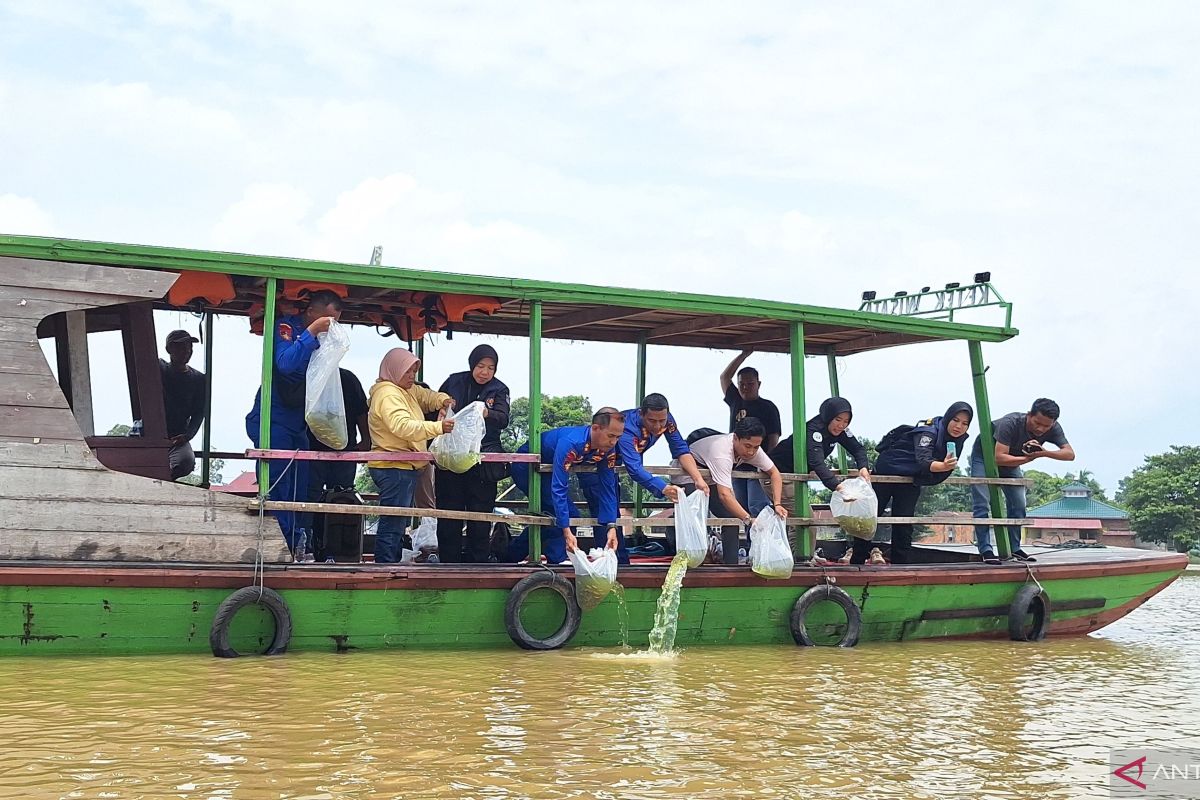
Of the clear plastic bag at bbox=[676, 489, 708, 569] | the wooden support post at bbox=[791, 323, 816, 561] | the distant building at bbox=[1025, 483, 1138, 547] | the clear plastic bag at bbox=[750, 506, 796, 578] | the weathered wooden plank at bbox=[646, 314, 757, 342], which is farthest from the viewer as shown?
the distant building at bbox=[1025, 483, 1138, 547]

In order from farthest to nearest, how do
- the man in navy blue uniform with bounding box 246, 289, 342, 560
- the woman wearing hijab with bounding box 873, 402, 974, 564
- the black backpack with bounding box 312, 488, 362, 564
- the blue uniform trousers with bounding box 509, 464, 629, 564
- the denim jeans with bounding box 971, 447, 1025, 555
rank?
the denim jeans with bounding box 971, 447, 1025, 555, the woman wearing hijab with bounding box 873, 402, 974, 564, the blue uniform trousers with bounding box 509, 464, 629, 564, the black backpack with bounding box 312, 488, 362, 564, the man in navy blue uniform with bounding box 246, 289, 342, 560

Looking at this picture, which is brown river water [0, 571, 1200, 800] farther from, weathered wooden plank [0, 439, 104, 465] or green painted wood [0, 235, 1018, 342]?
green painted wood [0, 235, 1018, 342]

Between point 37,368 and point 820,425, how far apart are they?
5374 millimetres

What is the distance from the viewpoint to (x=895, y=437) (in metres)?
9.51

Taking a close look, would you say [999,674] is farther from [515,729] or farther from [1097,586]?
[515,729]

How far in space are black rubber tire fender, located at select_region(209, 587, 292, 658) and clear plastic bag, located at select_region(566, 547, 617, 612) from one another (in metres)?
1.82

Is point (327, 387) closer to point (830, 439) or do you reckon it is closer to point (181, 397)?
point (181, 397)

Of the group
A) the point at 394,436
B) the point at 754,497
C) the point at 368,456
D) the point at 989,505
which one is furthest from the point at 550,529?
the point at 989,505

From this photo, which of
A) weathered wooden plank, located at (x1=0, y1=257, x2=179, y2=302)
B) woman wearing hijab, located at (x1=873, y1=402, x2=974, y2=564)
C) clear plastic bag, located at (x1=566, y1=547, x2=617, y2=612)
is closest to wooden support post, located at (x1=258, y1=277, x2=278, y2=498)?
weathered wooden plank, located at (x1=0, y1=257, x2=179, y2=302)

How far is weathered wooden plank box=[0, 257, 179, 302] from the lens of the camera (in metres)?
6.62

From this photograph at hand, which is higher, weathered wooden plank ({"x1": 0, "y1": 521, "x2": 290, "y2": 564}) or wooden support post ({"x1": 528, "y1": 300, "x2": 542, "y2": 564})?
wooden support post ({"x1": 528, "y1": 300, "x2": 542, "y2": 564})

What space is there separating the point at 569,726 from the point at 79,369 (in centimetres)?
390

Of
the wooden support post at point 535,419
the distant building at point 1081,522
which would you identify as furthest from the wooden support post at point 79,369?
the distant building at point 1081,522

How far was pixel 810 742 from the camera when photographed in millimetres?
5320
